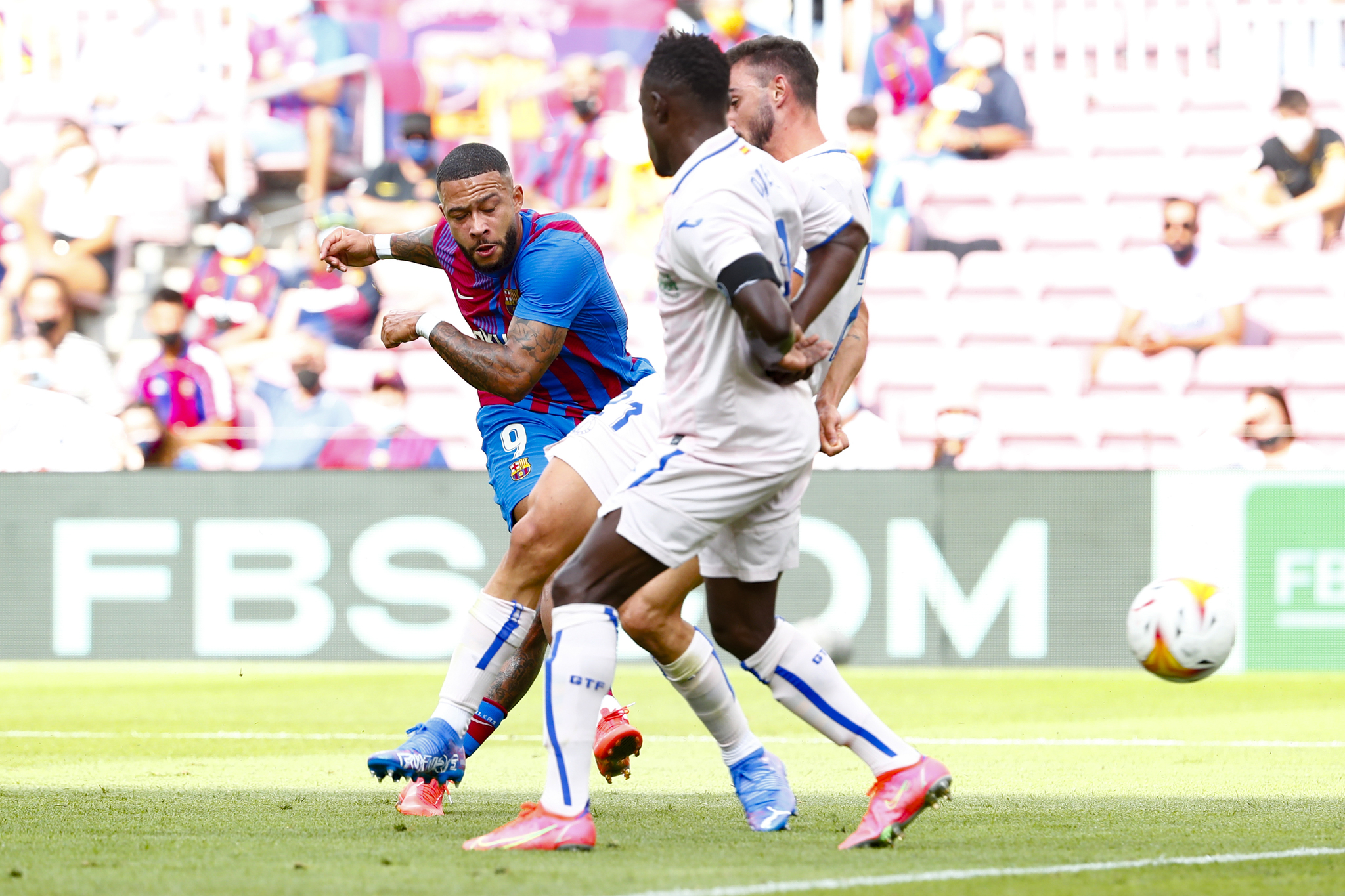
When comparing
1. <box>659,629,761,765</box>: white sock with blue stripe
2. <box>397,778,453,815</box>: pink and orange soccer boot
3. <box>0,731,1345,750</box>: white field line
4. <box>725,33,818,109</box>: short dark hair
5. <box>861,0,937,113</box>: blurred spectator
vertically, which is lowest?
<box>0,731,1345,750</box>: white field line

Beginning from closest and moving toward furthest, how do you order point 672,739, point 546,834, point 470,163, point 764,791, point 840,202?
1. point 546,834
2. point 840,202
3. point 764,791
4. point 470,163
5. point 672,739

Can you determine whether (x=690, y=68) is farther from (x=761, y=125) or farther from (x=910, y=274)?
(x=910, y=274)

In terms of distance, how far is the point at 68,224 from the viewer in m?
16.1

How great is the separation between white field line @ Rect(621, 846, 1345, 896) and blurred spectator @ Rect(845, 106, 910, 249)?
11.4 metres

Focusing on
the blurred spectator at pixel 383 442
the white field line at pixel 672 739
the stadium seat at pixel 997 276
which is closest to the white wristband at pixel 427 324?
the white field line at pixel 672 739

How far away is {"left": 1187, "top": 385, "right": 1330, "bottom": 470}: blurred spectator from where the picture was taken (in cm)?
1282

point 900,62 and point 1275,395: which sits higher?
point 900,62

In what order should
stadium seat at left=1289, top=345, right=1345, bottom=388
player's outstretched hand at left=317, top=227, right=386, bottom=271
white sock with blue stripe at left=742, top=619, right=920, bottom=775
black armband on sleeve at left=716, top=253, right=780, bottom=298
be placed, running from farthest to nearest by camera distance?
stadium seat at left=1289, top=345, right=1345, bottom=388 < player's outstretched hand at left=317, top=227, right=386, bottom=271 < white sock with blue stripe at left=742, top=619, right=920, bottom=775 < black armband on sleeve at left=716, top=253, right=780, bottom=298

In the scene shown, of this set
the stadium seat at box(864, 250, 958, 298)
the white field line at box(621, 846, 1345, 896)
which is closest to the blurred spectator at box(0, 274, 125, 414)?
the stadium seat at box(864, 250, 958, 298)

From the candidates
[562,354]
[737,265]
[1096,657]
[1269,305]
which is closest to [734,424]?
[737,265]

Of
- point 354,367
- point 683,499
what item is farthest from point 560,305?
point 354,367

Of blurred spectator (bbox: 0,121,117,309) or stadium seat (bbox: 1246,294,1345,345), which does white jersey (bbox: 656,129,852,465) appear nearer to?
stadium seat (bbox: 1246,294,1345,345)

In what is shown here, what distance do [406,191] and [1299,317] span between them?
27.2 feet

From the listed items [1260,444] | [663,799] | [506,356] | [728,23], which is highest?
[728,23]
